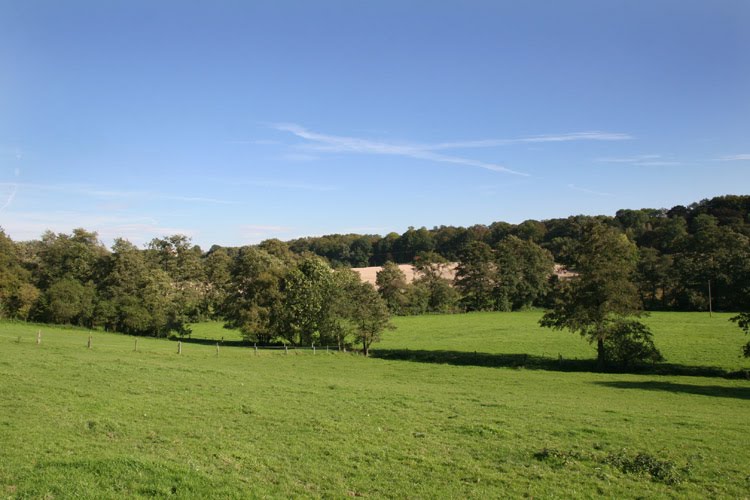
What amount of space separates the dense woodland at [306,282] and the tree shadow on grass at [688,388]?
45.1 feet

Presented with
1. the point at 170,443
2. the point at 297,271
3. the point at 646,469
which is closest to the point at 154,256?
the point at 297,271

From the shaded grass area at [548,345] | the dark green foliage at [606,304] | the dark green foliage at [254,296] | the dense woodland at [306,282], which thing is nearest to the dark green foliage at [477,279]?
the dense woodland at [306,282]

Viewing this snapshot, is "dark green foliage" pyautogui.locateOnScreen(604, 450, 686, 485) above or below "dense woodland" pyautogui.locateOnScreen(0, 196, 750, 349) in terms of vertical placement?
below

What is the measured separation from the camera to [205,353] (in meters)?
46.9

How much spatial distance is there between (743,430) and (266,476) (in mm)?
18293

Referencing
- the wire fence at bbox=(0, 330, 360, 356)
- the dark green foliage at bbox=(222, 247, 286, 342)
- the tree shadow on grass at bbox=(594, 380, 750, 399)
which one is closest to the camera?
the tree shadow on grass at bbox=(594, 380, 750, 399)

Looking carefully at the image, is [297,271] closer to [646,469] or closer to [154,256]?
[154,256]

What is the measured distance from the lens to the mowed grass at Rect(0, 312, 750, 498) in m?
11.3

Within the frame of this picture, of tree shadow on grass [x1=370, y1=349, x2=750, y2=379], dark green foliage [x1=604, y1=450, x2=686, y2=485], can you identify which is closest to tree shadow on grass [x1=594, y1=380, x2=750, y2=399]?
tree shadow on grass [x1=370, y1=349, x2=750, y2=379]

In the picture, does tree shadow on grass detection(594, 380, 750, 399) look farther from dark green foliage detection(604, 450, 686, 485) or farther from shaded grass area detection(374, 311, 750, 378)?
dark green foliage detection(604, 450, 686, 485)

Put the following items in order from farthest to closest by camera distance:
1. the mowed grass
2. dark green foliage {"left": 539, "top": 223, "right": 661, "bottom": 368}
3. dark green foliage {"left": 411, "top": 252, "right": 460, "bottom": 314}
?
dark green foliage {"left": 411, "top": 252, "right": 460, "bottom": 314}
dark green foliage {"left": 539, "top": 223, "right": 661, "bottom": 368}
the mowed grass

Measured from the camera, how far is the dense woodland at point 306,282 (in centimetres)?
6284

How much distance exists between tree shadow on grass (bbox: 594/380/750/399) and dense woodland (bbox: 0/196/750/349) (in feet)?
45.1

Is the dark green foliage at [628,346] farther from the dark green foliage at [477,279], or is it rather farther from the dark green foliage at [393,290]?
the dark green foliage at [477,279]
